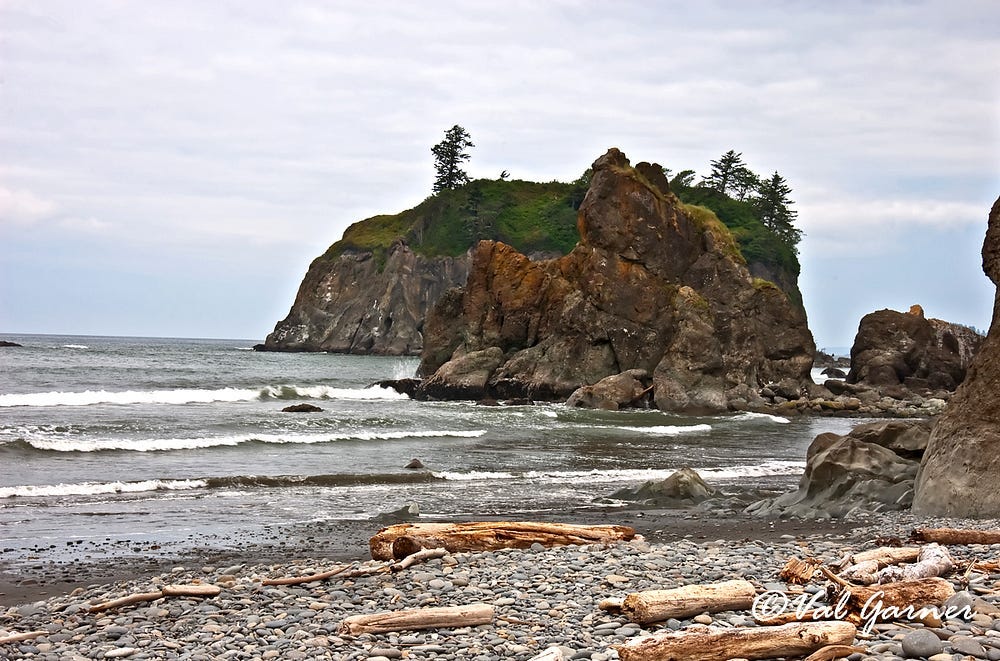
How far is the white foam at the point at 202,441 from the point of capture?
880 inches

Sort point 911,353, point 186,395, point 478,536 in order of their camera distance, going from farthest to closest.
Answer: point 911,353 → point 186,395 → point 478,536

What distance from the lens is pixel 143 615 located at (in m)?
7.91

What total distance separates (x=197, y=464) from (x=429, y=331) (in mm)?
34287

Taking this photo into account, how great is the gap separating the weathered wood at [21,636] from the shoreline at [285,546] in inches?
72.0

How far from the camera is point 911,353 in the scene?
182ft

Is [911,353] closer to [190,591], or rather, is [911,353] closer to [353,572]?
[353,572]

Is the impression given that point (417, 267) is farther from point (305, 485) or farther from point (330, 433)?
point (305, 485)

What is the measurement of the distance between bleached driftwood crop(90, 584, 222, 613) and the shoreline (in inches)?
59.2

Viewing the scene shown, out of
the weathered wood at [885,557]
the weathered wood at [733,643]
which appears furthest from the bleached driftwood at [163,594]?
the weathered wood at [885,557]

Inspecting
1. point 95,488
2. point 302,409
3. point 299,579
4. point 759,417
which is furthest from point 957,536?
point 759,417

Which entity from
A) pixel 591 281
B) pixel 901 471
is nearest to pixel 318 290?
pixel 591 281

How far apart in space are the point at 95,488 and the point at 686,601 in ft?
44.9

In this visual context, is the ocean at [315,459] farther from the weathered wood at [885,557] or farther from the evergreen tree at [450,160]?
the evergreen tree at [450,160]

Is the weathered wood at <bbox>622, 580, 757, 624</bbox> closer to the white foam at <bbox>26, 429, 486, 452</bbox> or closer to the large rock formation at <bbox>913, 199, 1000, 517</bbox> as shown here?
the large rock formation at <bbox>913, 199, 1000, 517</bbox>
